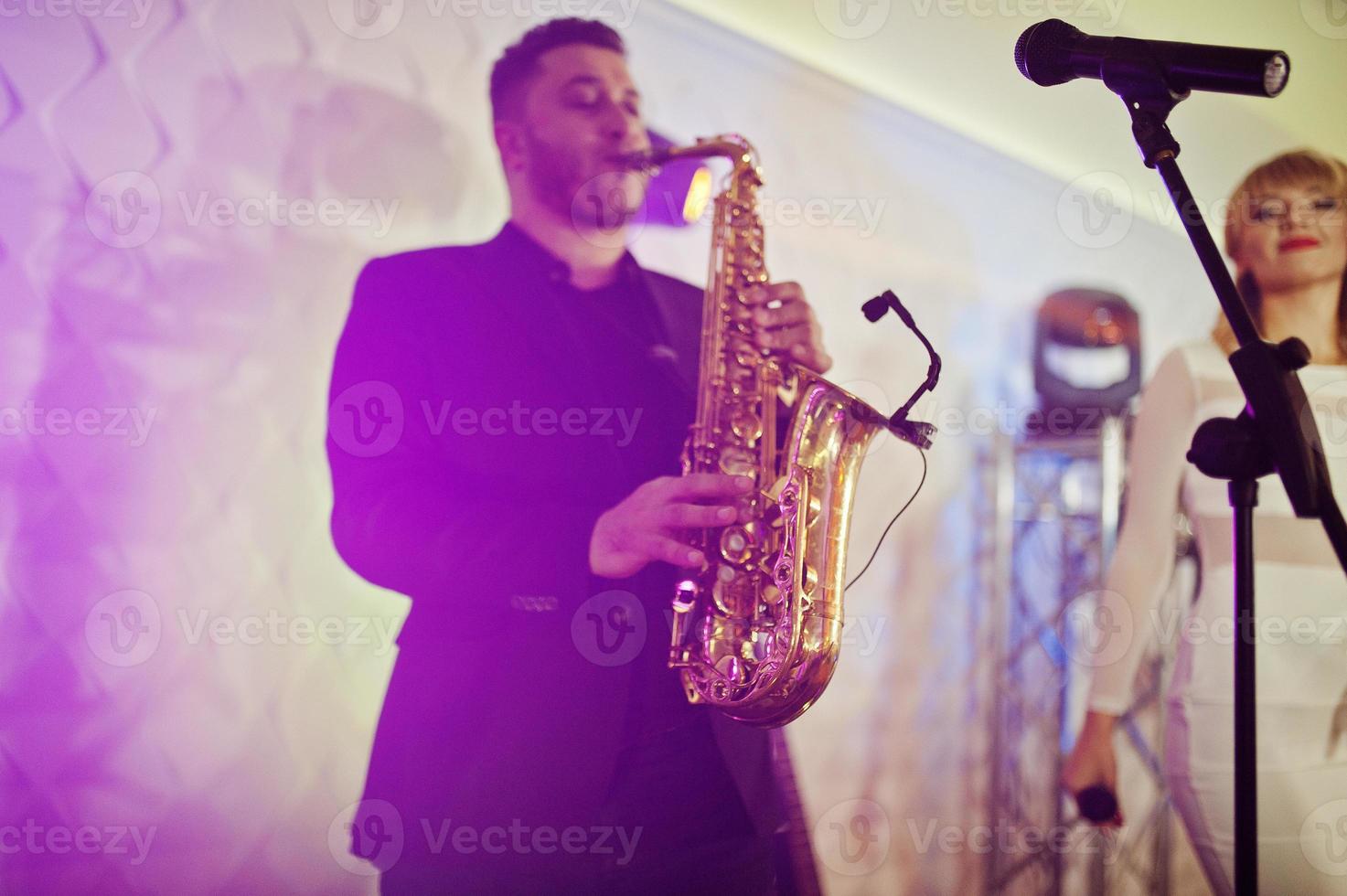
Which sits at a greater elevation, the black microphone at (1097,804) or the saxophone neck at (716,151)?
the saxophone neck at (716,151)

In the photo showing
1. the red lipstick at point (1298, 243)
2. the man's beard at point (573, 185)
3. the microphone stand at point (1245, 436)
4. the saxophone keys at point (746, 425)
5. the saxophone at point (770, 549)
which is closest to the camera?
the microphone stand at point (1245, 436)

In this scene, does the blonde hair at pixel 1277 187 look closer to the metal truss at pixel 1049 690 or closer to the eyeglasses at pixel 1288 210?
the eyeglasses at pixel 1288 210

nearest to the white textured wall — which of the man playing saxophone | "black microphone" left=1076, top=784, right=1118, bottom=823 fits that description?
the man playing saxophone

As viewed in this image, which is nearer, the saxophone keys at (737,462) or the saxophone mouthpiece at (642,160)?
the saxophone keys at (737,462)

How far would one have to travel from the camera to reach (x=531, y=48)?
2342 millimetres

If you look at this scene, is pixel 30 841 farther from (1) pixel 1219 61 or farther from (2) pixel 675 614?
(1) pixel 1219 61

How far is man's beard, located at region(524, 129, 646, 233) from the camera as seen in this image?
2270 mm

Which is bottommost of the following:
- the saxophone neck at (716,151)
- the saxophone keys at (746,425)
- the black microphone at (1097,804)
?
the black microphone at (1097,804)

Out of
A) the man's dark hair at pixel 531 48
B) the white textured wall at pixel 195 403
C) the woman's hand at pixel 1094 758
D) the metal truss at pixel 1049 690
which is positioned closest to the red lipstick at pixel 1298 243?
the metal truss at pixel 1049 690

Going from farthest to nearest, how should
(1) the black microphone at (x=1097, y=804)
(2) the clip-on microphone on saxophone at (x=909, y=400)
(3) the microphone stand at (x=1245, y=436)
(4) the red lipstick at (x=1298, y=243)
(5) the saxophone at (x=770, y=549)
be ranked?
(4) the red lipstick at (x=1298, y=243), (1) the black microphone at (x=1097, y=804), (5) the saxophone at (x=770, y=549), (2) the clip-on microphone on saxophone at (x=909, y=400), (3) the microphone stand at (x=1245, y=436)

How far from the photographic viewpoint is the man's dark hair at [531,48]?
2.33 metres

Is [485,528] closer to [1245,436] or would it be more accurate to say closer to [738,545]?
[738,545]

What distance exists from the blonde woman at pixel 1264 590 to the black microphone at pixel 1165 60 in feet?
3.96

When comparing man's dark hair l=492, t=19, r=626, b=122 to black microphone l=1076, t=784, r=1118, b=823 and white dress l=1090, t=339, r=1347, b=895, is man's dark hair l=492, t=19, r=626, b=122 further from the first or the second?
black microphone l=1076, t=784, r=1118, b=823
